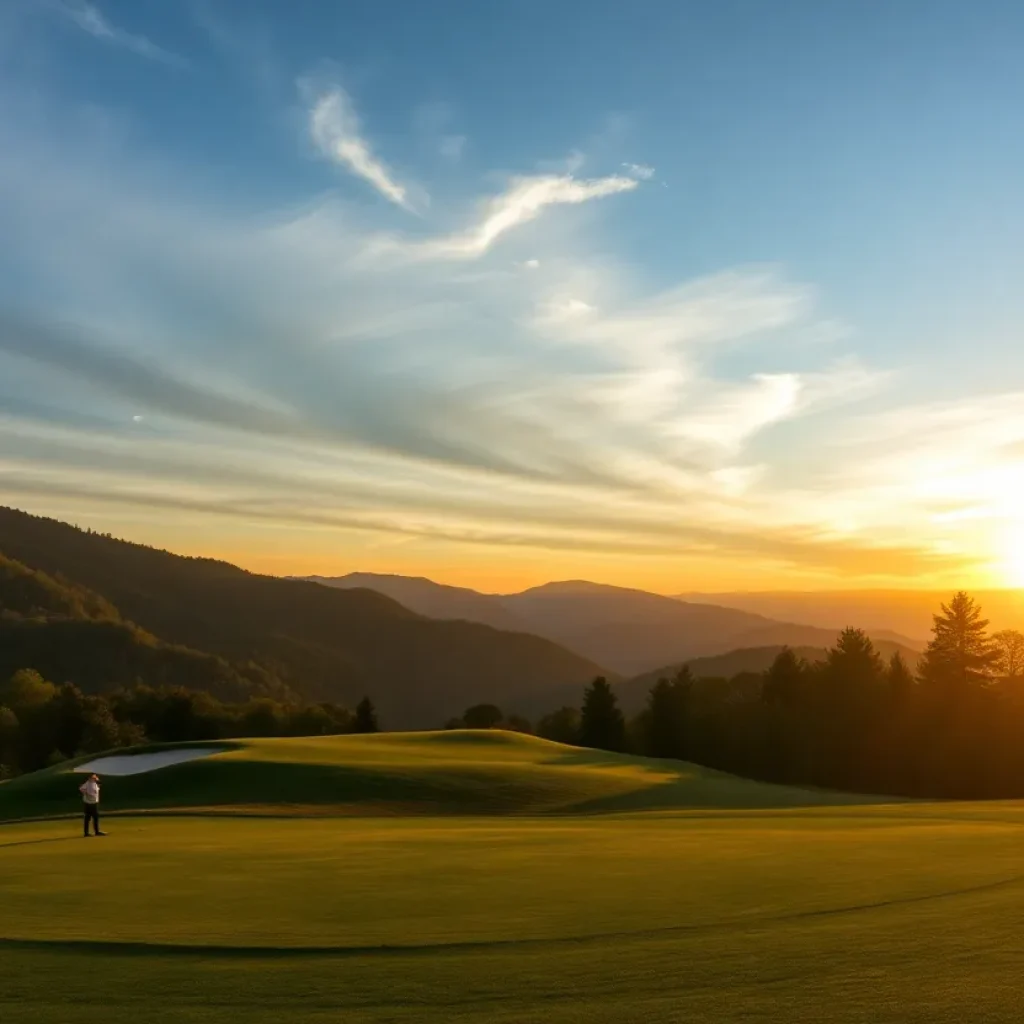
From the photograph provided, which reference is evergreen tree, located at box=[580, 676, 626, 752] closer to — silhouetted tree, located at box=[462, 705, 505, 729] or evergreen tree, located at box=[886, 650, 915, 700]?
evergreen tree, located at box=[886, 650, 915, 700]

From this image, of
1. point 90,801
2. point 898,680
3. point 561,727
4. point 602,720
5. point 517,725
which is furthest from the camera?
point 517,725

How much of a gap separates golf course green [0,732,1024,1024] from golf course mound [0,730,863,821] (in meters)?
15.3

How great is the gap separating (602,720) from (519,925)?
Answer: 93.4m

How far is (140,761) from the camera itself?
53.2m

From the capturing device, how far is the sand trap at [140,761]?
51281mm

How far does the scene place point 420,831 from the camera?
27.3 m

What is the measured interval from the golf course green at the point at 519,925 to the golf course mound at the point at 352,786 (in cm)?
1531

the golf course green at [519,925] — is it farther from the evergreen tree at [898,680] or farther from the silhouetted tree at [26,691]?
the silhouetted tree at [26,691]

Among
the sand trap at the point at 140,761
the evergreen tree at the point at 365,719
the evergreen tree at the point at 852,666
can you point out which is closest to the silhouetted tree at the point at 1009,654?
the evergreen tree at the point at 852,666

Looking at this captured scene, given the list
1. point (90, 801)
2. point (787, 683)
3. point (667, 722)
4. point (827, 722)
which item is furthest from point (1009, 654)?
point (90, 801)

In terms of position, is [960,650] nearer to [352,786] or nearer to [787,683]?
[787,683]

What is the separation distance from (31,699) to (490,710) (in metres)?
56.5

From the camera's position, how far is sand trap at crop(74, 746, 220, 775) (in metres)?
51.3

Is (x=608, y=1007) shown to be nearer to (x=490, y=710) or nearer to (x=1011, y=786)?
(x=1011, y=786)
